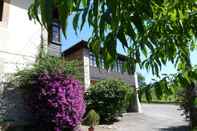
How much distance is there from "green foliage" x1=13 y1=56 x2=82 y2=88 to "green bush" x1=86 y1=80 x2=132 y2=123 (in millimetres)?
6825

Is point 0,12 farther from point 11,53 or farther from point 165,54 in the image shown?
point 165,54

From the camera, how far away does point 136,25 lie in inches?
48.6

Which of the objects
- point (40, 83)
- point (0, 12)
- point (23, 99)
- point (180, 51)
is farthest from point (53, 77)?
point (180, 51)

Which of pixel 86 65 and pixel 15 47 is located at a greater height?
pixel 86 65

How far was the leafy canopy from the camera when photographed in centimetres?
119

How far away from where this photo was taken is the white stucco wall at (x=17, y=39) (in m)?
16.8

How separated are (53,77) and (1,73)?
2.73m

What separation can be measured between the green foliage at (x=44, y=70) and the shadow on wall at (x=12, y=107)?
1.75 feet

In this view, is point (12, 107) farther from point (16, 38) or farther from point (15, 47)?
point (16, 38)

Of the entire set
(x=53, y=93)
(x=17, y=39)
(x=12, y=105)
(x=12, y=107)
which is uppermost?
(x=17, y=39)

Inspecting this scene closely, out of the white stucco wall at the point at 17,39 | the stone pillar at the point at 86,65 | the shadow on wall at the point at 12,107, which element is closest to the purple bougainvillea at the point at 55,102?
the shadow on wall at the point at 12,107

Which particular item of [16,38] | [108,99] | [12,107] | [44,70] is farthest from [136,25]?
[108,99]

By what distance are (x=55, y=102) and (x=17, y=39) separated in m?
4.37

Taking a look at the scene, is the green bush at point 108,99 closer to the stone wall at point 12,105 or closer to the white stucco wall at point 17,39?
the white stucco wall at point 17,39
